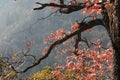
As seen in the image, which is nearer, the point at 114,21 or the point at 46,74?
the point at 114,21

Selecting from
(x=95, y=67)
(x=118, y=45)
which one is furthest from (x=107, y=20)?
(x=95, y=67)

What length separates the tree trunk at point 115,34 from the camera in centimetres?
1155

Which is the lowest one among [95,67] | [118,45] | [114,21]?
[95,67]

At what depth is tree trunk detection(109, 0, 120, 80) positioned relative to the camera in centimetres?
1155

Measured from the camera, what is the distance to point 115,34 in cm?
1187

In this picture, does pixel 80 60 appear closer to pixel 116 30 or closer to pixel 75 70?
pixel 75 70

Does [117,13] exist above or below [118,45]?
above

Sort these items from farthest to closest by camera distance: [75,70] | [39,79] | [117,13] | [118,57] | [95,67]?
[95,67] < [75,70] < [39,79] < [118,57] < [117,13]

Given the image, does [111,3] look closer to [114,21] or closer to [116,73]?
[114,21]

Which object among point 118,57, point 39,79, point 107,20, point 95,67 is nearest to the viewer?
point 118,57

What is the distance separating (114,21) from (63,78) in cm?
1022

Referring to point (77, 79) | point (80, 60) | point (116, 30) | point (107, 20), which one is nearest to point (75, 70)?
point (77, 79)

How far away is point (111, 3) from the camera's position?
38.0 feet

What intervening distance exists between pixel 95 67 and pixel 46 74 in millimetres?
4822
